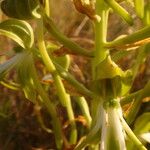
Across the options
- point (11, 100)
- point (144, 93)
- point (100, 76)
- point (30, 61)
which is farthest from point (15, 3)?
point (11, 100)

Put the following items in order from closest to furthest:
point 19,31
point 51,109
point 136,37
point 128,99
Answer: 1. point 136,37
2. point 128,99
3. point 19,31
4. point 51,109

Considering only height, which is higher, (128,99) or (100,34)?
(100,34)

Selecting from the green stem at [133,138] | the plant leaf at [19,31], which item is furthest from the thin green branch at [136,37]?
the plant leaf at [19,31]

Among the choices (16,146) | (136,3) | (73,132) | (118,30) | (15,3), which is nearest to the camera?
(136,3)

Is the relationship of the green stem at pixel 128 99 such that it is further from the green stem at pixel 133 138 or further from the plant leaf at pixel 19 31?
the plant leaf at pixel 19 31

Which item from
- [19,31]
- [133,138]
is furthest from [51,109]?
[133,138]

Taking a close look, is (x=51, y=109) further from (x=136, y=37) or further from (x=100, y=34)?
(x=136, y=37)

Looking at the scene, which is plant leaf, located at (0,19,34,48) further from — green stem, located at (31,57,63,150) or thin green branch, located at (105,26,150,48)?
thin green branch, located at (105,26,150,48)

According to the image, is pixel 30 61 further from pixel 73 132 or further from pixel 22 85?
pixel 73 132

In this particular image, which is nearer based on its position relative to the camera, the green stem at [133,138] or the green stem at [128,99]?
the green stem at [133,138]
